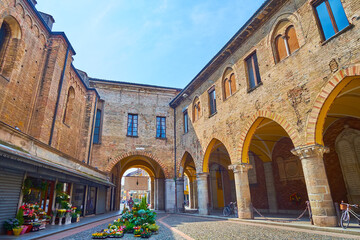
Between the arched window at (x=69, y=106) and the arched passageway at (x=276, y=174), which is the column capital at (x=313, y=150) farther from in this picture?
the arched window at (x=69, y=106)

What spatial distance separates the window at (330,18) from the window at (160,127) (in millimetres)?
13652

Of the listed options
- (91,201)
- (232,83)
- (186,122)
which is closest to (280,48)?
(232,83)

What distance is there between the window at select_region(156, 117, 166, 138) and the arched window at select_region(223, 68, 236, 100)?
779 centimetres

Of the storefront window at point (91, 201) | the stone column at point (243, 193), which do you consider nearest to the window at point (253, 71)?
the stone column at point (243, 193)

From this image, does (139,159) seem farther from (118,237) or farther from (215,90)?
(118,237)

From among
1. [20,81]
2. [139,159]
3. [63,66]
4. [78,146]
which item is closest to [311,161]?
[20,81]

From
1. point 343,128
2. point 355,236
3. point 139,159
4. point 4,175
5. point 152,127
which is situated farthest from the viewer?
point 139,159

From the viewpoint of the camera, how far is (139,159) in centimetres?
2283

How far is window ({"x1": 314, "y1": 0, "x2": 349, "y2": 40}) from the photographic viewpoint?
7191 mm

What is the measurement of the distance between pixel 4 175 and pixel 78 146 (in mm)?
8981

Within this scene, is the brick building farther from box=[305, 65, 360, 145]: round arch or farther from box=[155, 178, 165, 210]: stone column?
box=[155, 178, 165, 210]: stone column

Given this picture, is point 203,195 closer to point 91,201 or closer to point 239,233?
point 239,233

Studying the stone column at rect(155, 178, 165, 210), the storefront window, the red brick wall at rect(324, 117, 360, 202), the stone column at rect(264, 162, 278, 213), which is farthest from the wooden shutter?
the stone column at rect(155, 178, 165, 210)

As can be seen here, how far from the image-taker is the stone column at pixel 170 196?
56.9 ft
